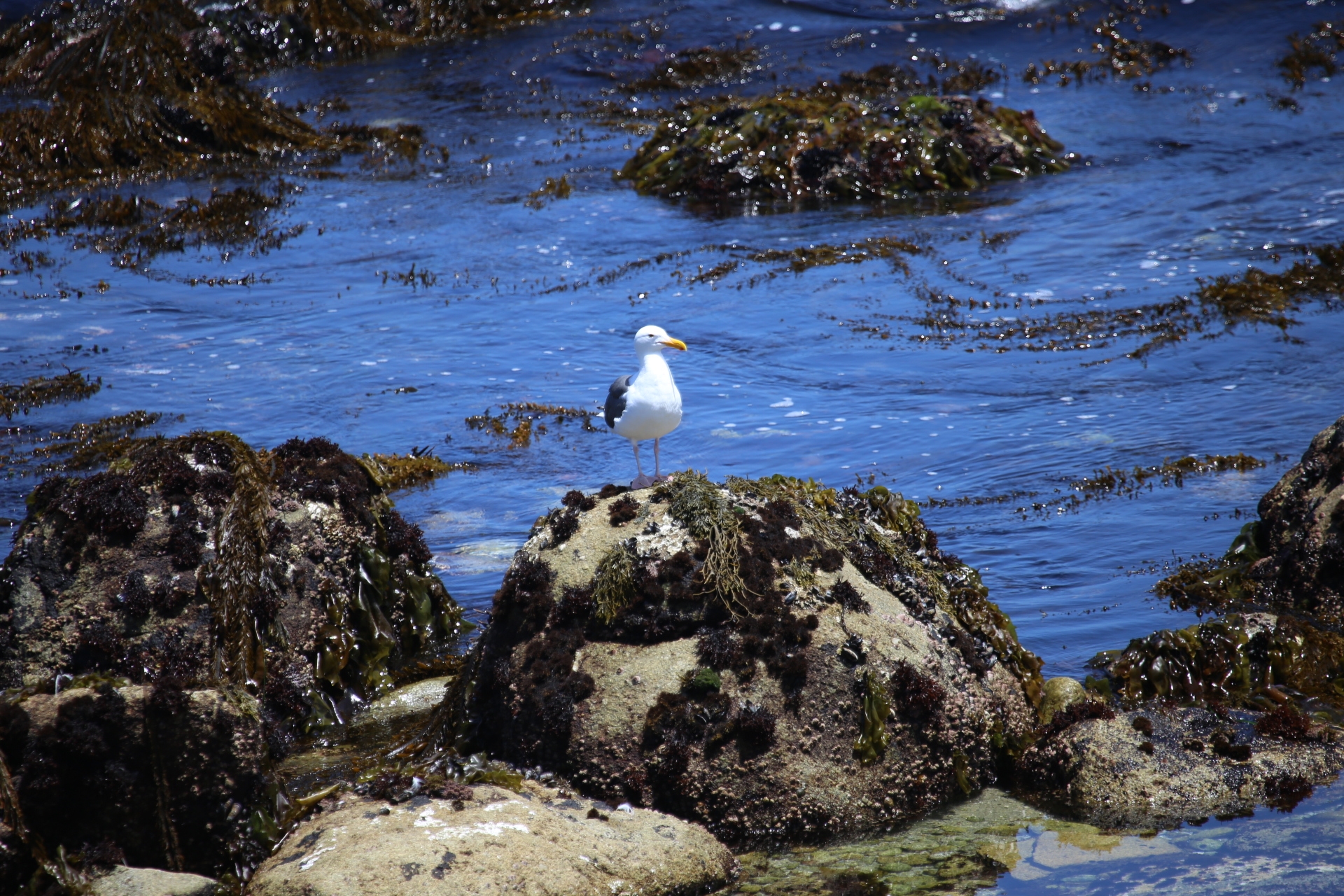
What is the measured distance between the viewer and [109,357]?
13.3 m

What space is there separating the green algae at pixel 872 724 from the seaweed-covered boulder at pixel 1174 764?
0.89 meters

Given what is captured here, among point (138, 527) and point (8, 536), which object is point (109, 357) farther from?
point (138, 527)

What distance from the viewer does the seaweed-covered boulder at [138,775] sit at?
4918mm

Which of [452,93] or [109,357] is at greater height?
[452,93]

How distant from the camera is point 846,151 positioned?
1844 cm

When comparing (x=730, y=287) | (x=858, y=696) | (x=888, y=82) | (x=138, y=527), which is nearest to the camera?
(x=858, y=696)

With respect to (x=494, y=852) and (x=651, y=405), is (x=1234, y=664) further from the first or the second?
(x=494, y=852)

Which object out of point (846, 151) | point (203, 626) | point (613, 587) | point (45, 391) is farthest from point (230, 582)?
point (846, 151)

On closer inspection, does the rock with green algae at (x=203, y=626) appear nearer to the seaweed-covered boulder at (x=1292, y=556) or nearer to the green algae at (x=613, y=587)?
the green algae at (x=613, y=587)

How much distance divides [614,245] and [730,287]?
2.48 m

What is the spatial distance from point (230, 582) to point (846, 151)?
14022 mm

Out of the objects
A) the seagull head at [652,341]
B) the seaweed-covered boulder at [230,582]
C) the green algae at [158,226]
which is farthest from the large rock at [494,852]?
the green algae at [158,226]

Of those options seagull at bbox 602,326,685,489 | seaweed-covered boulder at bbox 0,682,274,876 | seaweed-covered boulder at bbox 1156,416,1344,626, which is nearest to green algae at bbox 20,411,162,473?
seagull at bbox 602,326,685,489

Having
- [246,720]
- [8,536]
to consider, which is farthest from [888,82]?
[246,720]
